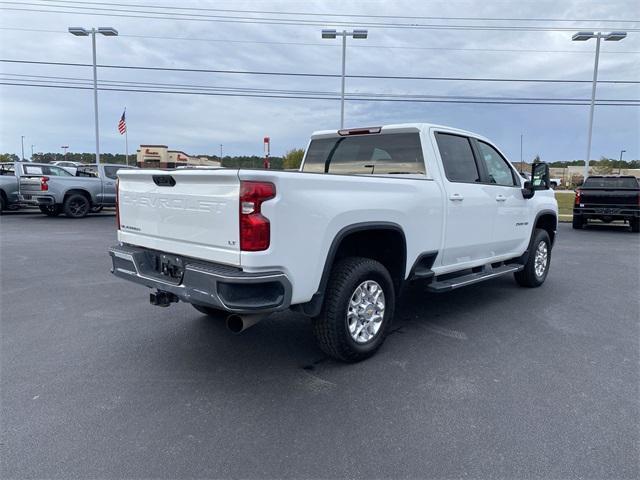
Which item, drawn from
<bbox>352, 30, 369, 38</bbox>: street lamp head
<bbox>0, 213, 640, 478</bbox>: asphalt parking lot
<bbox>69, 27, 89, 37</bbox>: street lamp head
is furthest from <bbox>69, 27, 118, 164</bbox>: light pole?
<bbox>0, 213, 640, 478</bbox>: asphalt parking lot

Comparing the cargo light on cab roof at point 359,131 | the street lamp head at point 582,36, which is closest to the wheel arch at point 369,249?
the cargo light on cab roof at point 359,131

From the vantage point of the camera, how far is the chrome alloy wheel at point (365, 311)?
4047 millimetres

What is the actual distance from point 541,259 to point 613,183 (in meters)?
10.0

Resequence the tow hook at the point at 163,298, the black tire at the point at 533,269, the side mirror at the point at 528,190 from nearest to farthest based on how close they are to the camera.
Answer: the tow hook at the point at 163,298, the side mirror at the point at 528,190, the black tire at the point at 533,269

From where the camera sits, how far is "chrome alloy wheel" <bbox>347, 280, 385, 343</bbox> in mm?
4047

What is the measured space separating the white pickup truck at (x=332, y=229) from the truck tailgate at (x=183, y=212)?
11 millimetres

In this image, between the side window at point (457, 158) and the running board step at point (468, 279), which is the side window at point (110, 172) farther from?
the running board step at point (468, 279)

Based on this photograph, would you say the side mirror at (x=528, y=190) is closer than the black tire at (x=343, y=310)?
No

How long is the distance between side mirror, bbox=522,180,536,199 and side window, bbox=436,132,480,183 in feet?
3.57

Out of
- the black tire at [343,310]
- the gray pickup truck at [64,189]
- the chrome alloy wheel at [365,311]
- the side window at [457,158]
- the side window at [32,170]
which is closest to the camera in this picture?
the black tire at [343,310]

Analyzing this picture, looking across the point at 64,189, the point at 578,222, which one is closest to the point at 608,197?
the point at 578,222

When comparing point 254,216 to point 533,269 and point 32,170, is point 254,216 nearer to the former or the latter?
point 533,269

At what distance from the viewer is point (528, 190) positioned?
6277mm

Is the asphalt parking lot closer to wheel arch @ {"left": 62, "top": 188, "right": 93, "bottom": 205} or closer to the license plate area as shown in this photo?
the license plate area
